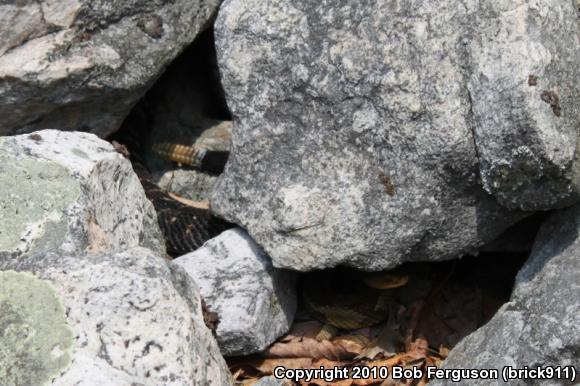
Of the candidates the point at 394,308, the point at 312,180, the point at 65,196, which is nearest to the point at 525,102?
the point at 312,180

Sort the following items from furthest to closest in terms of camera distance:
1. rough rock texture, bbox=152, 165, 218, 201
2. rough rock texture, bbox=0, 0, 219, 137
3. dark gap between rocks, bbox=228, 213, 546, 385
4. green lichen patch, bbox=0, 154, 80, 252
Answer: rough rock texture, bbox=152, 165, 218, 201
rough rock texture, bbox=0, 0, 219, 137
dark gap between rocks, bbox=228, 213, 546, 385
green lichen patch, bbox=0, 154, 80, 252

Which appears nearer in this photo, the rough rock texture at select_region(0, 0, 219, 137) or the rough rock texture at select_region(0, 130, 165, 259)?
the rough rock texture at select_region(0, 130, 165, 259)

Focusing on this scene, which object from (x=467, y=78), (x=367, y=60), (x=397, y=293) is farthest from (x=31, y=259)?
(x=397, y=293)

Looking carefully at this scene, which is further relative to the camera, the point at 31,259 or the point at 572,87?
the point at 572,87

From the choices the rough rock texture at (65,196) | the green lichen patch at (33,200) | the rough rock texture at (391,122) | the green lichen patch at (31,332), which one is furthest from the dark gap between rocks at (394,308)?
the green lichen patch at (31,332)

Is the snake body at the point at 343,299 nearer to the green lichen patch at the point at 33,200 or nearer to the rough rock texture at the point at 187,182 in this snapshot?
the rough rock texture at the point at 187,182

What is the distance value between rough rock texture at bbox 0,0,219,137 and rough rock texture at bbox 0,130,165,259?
0.71 meters

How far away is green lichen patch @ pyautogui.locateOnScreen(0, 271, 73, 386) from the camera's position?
2686 mm

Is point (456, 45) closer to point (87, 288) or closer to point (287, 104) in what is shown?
point (287, 104)

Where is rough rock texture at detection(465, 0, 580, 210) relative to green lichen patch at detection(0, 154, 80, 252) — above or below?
above

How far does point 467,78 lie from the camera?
11.7 feet

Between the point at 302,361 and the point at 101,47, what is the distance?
193 centimetres

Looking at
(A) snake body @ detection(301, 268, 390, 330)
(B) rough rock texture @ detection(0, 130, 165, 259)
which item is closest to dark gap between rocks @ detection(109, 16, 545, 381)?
(A) snake body @ detection(301, 268, 390, 330)

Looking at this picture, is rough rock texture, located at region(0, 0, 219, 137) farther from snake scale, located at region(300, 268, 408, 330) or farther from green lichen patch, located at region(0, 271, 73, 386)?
green lichen patch, located at region(0, 271, 73, 386)
